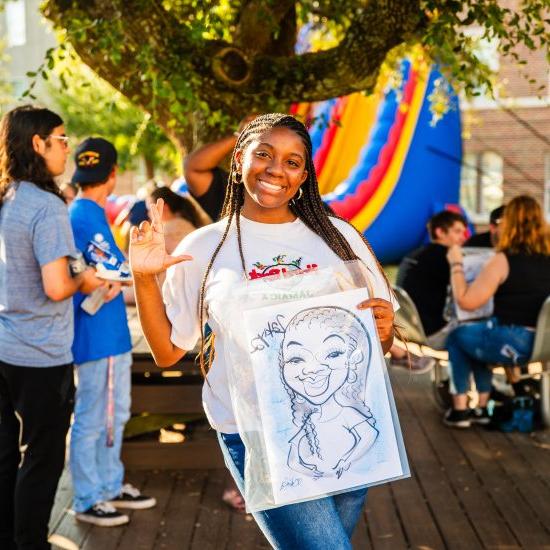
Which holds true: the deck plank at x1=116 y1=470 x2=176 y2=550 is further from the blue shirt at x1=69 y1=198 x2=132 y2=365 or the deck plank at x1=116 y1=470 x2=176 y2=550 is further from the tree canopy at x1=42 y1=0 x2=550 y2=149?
the tree canopy at x1=42 y1=0 x2=550 y2=149

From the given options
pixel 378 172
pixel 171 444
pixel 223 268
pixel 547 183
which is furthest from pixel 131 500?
pixel 547 183

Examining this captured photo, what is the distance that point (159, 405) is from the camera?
533 cm

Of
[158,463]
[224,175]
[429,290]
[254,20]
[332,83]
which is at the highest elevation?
[254,20]

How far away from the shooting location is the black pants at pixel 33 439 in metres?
3.56

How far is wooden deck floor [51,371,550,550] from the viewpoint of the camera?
4312mm

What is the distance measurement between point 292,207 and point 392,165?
12.6 metres

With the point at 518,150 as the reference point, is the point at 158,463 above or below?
below

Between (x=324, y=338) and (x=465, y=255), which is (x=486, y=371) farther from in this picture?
(x=324, y=338)

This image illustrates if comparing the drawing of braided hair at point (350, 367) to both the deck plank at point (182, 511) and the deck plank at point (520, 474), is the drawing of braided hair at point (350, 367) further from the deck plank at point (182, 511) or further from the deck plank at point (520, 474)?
the deck plank at point (520, 474)

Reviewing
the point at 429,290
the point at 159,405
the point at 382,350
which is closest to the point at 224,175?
the point at 159,405

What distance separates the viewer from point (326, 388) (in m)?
2.35

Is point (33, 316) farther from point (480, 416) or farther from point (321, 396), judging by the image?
point (480, 416)

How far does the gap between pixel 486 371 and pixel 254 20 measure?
2.82m

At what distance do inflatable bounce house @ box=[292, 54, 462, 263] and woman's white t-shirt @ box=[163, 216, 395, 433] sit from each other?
11.5 meters
